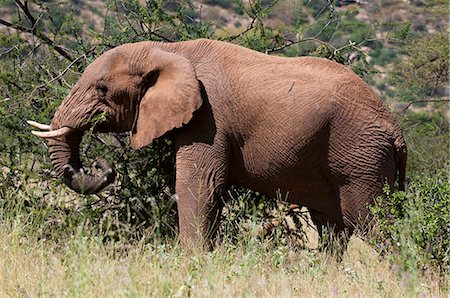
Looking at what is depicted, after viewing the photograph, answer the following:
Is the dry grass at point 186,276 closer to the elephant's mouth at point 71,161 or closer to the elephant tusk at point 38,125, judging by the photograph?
the elephant's mouth at point 71,161

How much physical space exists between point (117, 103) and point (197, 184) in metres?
0.97

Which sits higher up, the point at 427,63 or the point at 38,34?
the point at 38,34

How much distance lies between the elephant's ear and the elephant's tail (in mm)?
1568

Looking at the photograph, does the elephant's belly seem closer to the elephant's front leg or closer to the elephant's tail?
the elephant's front leg

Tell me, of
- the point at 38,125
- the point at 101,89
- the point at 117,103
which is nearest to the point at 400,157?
the point at 117,103

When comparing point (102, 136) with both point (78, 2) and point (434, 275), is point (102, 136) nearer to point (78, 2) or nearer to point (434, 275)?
point (434, 275)

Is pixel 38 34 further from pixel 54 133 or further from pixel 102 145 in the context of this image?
pixel 54 133

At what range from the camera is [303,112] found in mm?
7328

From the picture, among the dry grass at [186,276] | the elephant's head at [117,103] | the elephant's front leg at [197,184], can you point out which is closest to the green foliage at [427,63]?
Result: the elephant's head at [117,103]

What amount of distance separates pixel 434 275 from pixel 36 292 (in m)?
2.61

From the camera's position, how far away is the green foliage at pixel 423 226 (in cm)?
622

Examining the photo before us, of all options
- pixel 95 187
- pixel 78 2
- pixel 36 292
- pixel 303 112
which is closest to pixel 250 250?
pixel 36 292

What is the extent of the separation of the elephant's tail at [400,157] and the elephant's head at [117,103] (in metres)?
1.66

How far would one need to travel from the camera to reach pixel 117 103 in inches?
309
